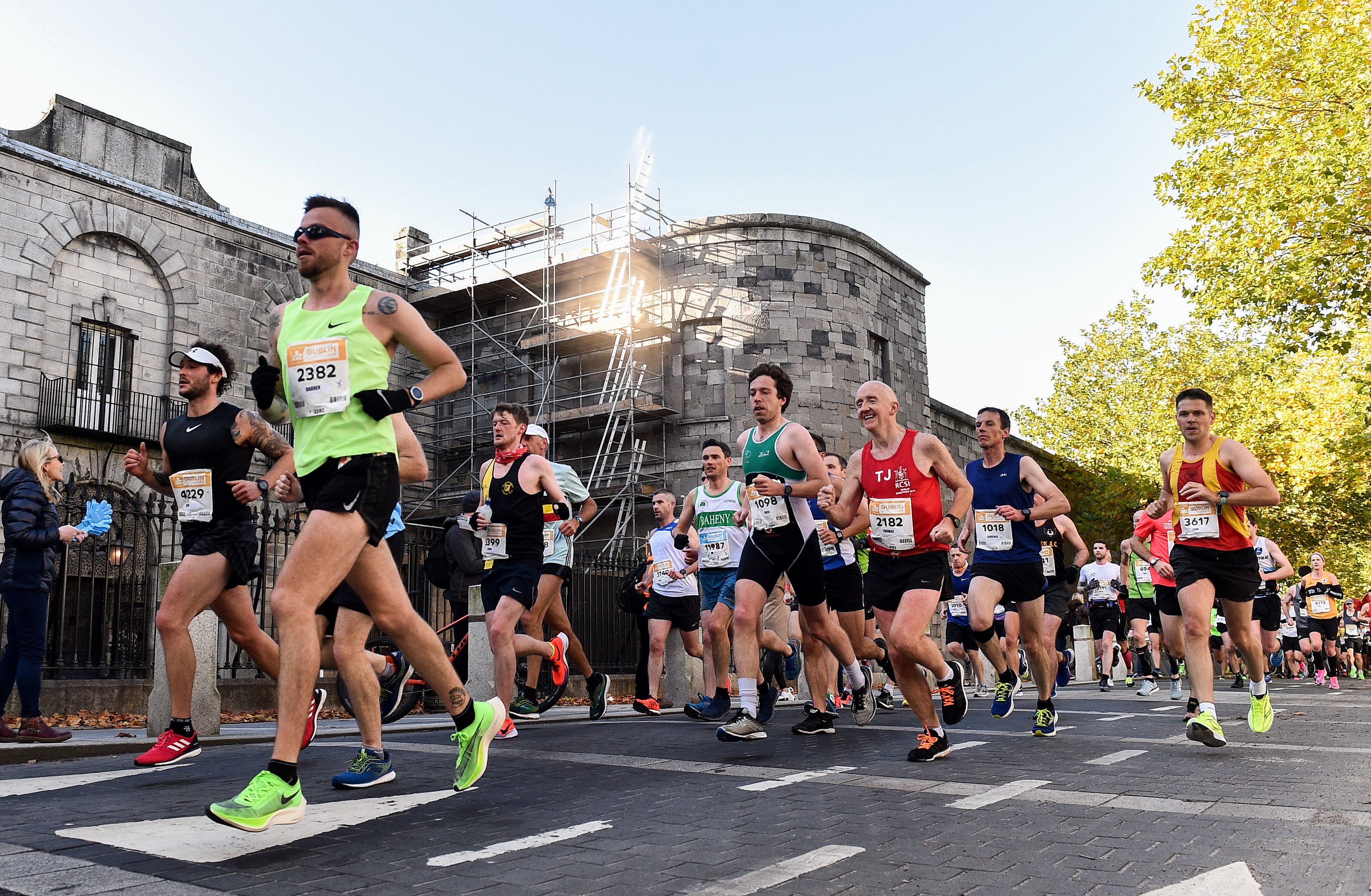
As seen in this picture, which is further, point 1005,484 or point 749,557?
point 1005,484

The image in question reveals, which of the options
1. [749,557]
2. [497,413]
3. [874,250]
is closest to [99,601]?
[497,413]

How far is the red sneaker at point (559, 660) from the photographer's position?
9.48 metres

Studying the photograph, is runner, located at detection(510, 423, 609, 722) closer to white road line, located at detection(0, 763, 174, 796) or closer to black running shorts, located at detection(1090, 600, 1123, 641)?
white road line, located at detection(0, 763, 174, 796)

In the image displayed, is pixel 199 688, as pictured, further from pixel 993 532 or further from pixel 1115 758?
pixel 1115 758

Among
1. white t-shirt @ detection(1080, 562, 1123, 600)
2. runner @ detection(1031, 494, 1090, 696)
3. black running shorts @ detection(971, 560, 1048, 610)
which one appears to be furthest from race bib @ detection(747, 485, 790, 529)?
white t-shirt @ detection(1080, 562, 1123, 600)

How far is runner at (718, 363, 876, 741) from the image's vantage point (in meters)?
6.93

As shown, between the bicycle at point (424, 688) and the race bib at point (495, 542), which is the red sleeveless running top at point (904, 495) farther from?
the bicycle at point (424, 688)

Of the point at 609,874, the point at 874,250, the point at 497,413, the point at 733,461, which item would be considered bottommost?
the point at 609,874

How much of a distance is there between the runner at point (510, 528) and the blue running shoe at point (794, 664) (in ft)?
16.9

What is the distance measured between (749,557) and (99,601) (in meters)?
12.6

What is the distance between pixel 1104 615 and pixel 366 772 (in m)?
13.9

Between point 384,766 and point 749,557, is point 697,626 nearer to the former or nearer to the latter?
point 749,557

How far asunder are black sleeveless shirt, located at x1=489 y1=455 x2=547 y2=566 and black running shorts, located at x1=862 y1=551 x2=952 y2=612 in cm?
251

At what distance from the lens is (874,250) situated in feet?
99.3
